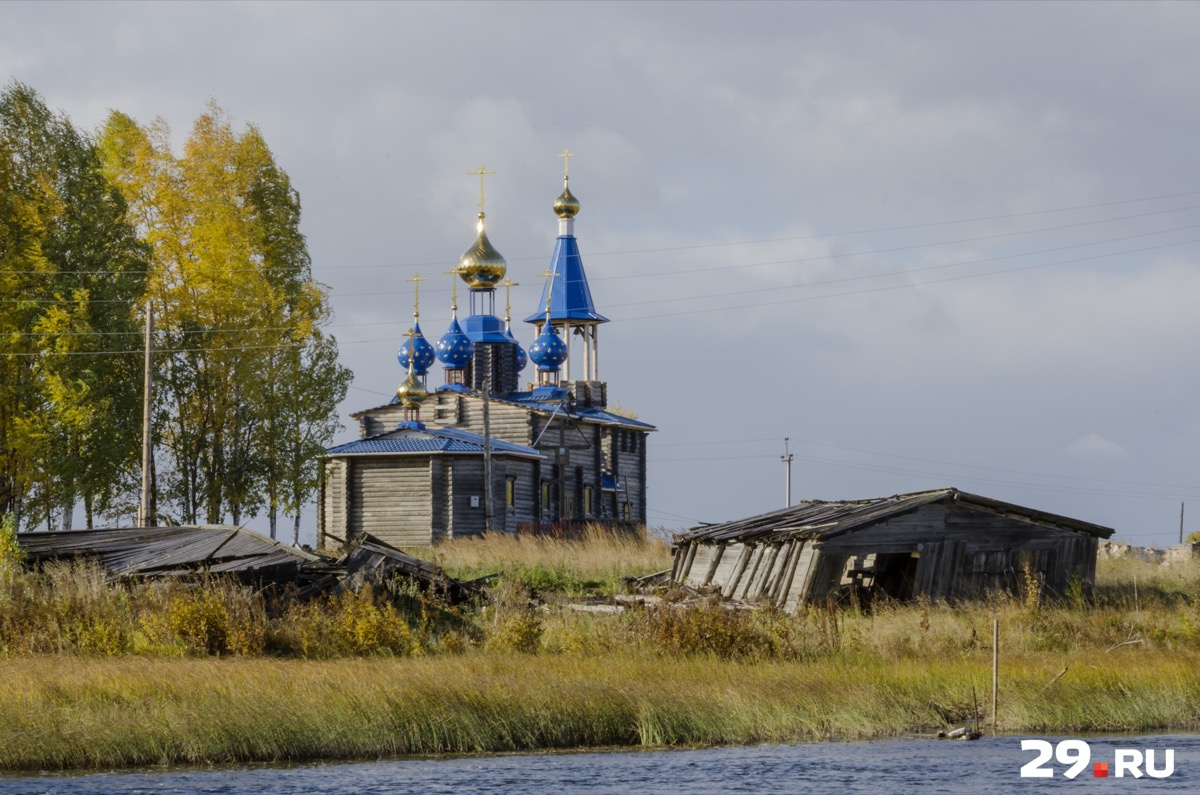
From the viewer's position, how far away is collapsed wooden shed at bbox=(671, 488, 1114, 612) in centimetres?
3206

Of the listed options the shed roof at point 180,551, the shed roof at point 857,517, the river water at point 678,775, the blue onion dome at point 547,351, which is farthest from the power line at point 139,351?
the river water at point 678,775

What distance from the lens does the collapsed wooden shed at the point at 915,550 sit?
3206 centimetres

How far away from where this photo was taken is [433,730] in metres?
20.0

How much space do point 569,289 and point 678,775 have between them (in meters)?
50.2

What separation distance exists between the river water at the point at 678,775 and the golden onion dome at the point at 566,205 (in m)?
50.5

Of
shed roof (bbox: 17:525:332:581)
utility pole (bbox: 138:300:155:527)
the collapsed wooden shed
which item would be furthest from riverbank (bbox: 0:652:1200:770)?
utility pole (bbox: 138:300:155:527)

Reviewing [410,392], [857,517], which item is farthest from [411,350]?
[857,517]

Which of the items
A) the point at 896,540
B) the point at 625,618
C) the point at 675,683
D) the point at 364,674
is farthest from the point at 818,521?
the point at 364,674

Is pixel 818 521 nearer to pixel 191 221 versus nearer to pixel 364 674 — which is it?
pixel 364 674

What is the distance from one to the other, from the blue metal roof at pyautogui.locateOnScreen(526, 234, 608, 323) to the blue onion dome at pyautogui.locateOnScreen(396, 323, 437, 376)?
662cm

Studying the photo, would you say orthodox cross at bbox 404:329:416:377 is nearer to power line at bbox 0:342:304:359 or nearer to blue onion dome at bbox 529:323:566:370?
blue onion dome at bbox 529:323:566:370

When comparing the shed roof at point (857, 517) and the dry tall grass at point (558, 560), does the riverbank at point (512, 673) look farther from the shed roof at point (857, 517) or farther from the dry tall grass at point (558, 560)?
the dry tall grass at point (558, 560)

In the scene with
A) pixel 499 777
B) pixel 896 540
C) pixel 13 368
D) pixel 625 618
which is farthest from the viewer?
pixel 13 368

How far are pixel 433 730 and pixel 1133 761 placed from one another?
8.09 meters
